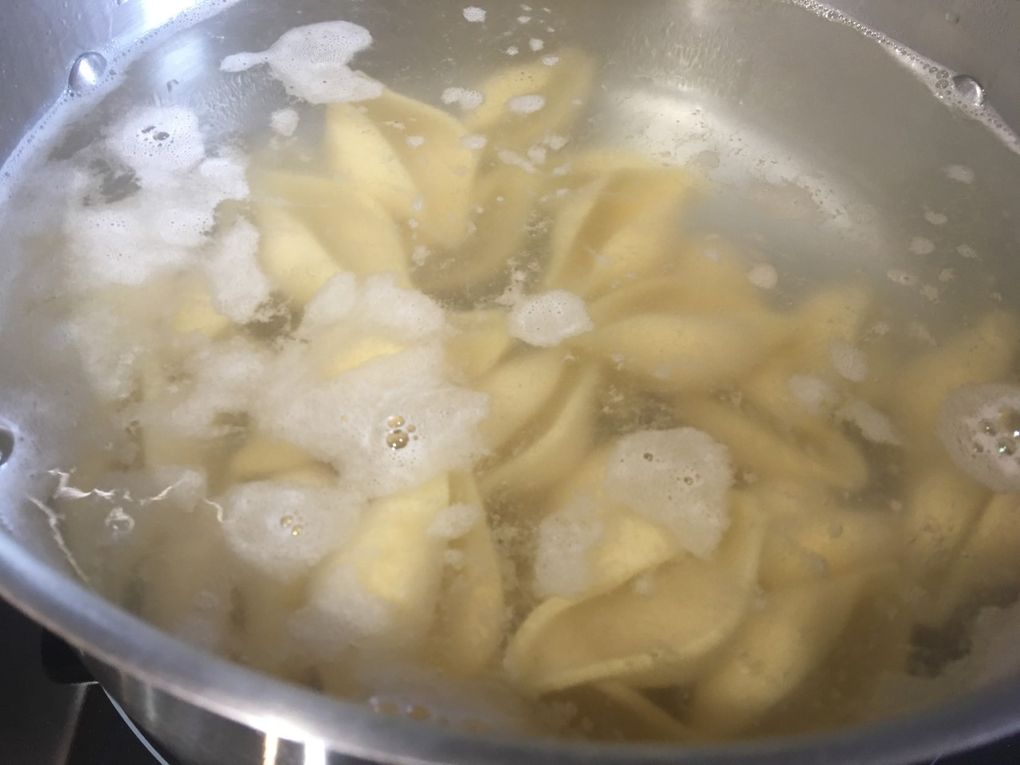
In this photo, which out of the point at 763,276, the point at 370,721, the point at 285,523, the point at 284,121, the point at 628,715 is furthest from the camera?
the point at 284,121

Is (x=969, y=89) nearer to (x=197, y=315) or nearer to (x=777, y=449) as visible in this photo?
(x=777, y=449)

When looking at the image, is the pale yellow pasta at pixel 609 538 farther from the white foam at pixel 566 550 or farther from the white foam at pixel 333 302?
the white foam at pixel 333 302

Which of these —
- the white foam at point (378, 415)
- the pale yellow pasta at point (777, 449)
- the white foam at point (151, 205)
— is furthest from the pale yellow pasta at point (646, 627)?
the white foam at point (151, 205)

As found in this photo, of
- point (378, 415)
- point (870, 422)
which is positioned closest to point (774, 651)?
point (870, 422)

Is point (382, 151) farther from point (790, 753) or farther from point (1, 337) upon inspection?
point (790, 753)

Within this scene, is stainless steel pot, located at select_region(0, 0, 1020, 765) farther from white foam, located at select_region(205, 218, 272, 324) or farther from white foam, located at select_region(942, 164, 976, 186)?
white foam, located at select_region(205, 218, 272, 324)

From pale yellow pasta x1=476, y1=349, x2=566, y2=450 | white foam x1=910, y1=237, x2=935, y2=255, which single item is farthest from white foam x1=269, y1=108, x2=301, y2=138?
white foam x1=910, y1=237, x2=935, y2=255
